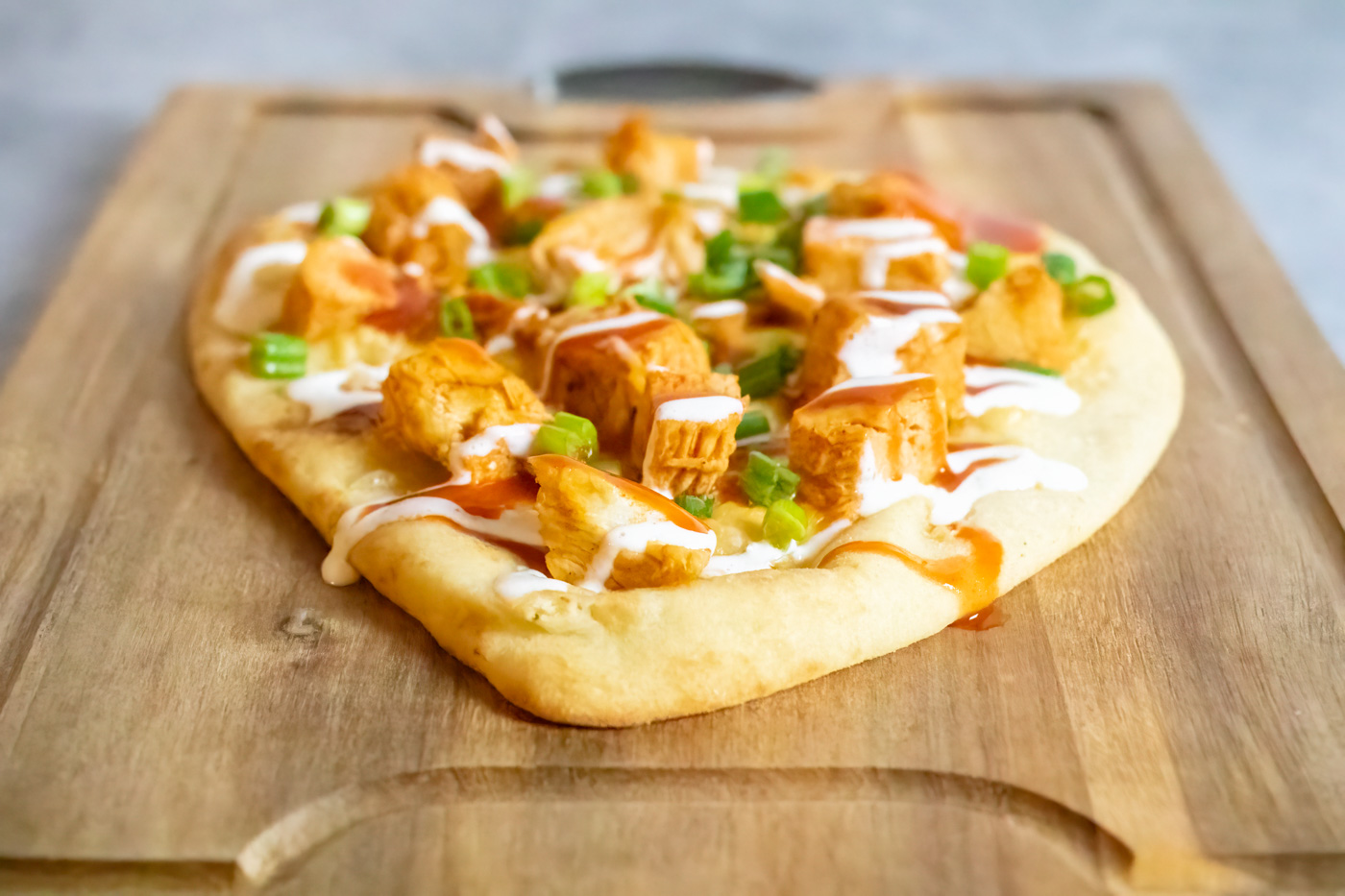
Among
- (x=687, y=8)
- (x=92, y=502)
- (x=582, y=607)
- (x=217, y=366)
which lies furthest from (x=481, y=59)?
(x=582, y=607)

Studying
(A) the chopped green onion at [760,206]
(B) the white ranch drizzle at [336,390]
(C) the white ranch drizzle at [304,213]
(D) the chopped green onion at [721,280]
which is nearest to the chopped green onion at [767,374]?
(D) the chopped green onion at [721,280]

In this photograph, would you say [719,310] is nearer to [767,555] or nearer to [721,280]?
[721,280]

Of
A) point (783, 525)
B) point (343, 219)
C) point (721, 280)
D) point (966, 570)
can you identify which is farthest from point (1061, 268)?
point (343, 219)

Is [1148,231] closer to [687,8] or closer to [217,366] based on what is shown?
[217,366]

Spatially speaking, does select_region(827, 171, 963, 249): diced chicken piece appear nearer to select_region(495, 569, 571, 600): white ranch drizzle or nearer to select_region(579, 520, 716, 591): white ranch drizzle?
select_region(579, 520, 716, 591): white ranch drizzle

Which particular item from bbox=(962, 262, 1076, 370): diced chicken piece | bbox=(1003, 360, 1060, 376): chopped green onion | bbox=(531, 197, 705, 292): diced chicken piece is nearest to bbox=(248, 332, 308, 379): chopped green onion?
bbox=(531, 197, 705, 292): diced chicken piece

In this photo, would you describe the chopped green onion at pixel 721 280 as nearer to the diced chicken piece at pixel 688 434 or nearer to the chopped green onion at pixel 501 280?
the chopped green onion at pixel 501 280

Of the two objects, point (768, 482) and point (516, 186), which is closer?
point (768, 482)
